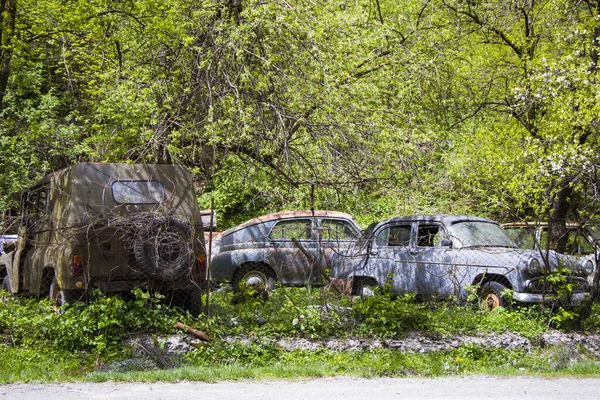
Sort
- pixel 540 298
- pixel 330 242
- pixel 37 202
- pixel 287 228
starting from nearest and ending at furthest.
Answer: pixel 540 298 < pixel 37 202 < pixel 330 242 < pixel 287 228

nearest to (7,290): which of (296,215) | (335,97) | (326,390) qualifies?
(296,215)

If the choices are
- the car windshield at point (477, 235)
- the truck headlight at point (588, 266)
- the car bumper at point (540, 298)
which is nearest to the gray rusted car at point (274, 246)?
the car windshield at point (477, 235)

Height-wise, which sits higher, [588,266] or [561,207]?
[561,207]

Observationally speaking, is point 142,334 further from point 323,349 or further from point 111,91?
point 111,91

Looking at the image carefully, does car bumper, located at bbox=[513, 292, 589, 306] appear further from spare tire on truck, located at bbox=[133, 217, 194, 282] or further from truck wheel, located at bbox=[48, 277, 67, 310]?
truck wheel, located at bbox=[48, 277, 67, 310]

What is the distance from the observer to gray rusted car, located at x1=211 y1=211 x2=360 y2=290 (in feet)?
39.9

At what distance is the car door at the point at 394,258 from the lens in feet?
36.2

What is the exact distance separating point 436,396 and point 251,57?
593cm

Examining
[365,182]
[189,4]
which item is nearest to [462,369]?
[365,182]

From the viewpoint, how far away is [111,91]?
1216 cm

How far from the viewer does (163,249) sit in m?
8.62

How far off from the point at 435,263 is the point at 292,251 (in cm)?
337

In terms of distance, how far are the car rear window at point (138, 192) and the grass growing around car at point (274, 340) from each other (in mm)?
1537

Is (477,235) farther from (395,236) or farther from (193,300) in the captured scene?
(193,300)
